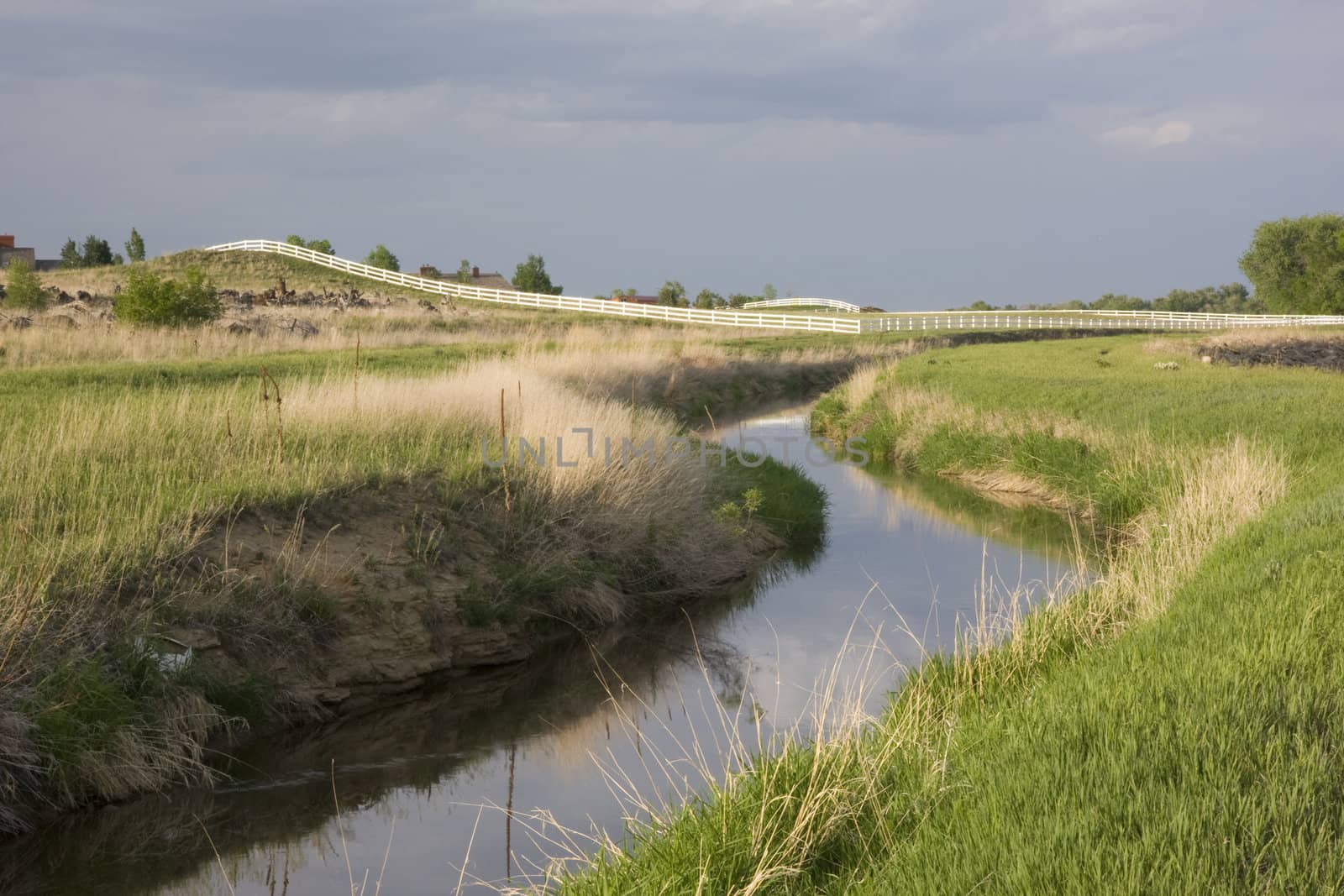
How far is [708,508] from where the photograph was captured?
590 inches

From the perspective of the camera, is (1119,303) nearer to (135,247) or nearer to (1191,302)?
(1191,302)

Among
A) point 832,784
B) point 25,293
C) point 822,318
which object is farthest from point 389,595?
point 822,318

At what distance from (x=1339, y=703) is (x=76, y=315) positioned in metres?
36.6

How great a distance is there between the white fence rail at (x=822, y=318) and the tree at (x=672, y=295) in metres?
20.3

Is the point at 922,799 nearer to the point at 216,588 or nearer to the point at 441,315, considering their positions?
the point at 216,588

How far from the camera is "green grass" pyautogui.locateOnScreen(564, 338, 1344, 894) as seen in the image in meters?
4.02

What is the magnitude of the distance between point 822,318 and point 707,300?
3158cm

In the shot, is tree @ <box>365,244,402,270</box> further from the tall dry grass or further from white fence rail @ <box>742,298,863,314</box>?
the tall dry grass

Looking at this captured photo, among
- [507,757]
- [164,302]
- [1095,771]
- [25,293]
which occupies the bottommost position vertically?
[507,757]

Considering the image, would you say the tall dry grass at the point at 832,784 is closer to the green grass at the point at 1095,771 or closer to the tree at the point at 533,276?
the green grass at the point at 1095,771

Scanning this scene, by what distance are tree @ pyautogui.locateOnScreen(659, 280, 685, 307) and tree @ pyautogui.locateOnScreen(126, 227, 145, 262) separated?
125 ft

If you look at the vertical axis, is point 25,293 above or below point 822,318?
above

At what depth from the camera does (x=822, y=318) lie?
58250mm

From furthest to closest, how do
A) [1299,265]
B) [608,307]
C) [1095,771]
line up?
[1299,265], [608,307], [1095,771]
